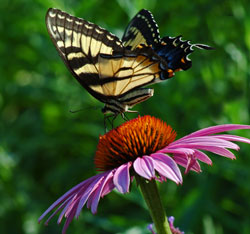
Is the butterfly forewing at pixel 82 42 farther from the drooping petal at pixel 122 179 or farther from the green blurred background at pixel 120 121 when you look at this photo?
the green blurred background at pixel 120 121

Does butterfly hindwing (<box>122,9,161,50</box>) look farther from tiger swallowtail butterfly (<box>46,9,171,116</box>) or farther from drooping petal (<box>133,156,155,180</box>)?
drooping petal (<box>133,156,155,180</box>)

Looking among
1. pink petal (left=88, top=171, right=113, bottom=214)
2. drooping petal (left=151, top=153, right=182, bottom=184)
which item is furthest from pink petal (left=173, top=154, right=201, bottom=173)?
pink petal (left=88, top=171, right=113, bottom=214)

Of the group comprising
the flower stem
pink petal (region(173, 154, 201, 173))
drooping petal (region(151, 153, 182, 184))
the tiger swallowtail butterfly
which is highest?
the tiger swallowtail butterfly

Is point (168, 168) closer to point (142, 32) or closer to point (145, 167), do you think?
point (145, 167)

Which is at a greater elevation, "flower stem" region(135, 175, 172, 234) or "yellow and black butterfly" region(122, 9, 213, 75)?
"yellow and black butterfly" region(122, 9, 213, 75)

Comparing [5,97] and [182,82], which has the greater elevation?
[5,97]

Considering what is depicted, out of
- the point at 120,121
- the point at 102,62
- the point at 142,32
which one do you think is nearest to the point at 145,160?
the point at 102,62

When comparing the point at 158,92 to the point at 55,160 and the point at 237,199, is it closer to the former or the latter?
the point at 237,199

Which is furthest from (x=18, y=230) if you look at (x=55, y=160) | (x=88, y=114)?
(x=88, y=114)
